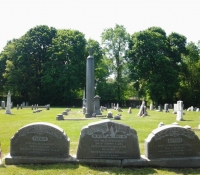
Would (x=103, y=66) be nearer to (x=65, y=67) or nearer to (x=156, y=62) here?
(x=65, y=67)

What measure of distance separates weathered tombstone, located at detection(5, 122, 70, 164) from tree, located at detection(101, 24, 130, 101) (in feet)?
151

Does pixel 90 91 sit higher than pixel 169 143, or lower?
higher

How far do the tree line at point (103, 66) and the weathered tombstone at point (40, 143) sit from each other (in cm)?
3715

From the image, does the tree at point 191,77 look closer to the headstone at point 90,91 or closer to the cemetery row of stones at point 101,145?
the headstone at point 90,91

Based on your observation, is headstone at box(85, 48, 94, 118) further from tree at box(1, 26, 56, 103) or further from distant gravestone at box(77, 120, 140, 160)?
tree at box(1, 26, 56, 103)

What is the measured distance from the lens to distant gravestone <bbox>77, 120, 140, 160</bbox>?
23.3 ft

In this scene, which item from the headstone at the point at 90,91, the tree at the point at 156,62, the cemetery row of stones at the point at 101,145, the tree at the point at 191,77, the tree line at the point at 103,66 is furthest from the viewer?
the tree at the point at 191,77

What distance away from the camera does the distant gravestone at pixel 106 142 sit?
7.09 metres

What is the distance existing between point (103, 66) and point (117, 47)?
5.03 meters

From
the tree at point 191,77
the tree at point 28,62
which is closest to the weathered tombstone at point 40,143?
the tree at point 28,62

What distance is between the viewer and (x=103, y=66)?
5497cm

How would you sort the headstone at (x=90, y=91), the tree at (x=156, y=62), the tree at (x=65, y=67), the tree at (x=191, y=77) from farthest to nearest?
the tree at (x=191, y=77)
the tree at (x=65, y=67)
the tree at (x=156, y=62)
the headstone at (x=90, y=91)

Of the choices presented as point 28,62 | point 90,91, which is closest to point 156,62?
point 90,91

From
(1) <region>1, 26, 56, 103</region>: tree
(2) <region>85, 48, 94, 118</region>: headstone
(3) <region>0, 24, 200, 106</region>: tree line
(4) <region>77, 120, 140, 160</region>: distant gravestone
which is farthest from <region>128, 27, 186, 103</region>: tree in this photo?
(4) <region>77, 120, 140, 160</region>: distant gravestone
